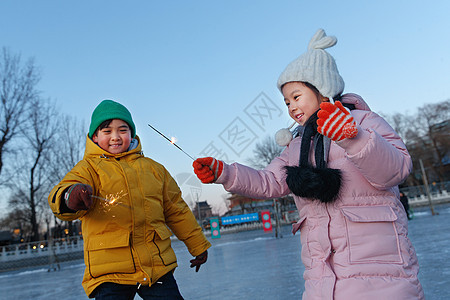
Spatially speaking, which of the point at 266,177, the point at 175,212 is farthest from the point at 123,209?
the point at 266,177

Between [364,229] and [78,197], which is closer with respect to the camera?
[364,229]

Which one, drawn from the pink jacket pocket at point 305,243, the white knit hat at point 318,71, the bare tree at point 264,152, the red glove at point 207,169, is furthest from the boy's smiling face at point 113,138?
the bare tree at point 264,152

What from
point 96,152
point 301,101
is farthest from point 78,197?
point 301,101

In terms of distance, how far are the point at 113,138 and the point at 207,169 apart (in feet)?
2.45

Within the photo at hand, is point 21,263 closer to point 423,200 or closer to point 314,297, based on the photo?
point 314,297

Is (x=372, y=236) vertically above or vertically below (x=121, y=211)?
below

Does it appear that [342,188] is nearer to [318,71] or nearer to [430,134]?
[318,71]

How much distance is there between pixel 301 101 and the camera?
1792mm

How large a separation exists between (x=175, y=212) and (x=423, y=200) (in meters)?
32.9

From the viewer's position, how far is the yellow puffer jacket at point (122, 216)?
179 centimetres

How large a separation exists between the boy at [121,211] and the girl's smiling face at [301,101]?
892 mm

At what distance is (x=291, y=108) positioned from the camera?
1.83 metres

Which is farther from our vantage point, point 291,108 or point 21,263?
point 21,263

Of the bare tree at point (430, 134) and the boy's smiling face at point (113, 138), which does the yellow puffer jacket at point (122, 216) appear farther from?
the bare tree at point (430, 134)
